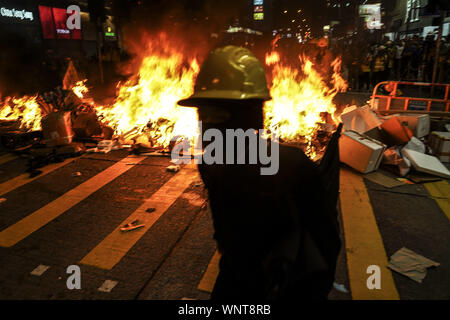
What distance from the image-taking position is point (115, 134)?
8406mm

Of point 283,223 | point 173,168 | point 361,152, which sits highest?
point 283,223

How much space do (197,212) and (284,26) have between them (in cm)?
10548

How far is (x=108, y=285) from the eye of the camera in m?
3.11

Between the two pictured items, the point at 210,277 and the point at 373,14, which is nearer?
the point at 210,277

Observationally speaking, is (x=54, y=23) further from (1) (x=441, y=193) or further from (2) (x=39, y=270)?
(1) (x=441, y=193)

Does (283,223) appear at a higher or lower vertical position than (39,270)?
higher

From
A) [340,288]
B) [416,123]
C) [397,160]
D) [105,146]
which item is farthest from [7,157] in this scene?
[416,123]

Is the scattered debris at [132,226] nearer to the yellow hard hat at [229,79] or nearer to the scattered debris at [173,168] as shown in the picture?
the scattered debris at [173,168]

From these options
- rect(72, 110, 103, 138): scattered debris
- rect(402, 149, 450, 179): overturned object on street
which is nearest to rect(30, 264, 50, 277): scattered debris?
rect(72, 110, 103, 138): scattered debris

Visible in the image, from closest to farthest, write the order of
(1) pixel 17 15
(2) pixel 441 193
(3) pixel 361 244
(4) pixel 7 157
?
(3) pixel 361 244 < (2) pixel 441 193 < (4) pixel 7 157 < (1) pixel 17 15

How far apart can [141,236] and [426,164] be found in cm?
530
